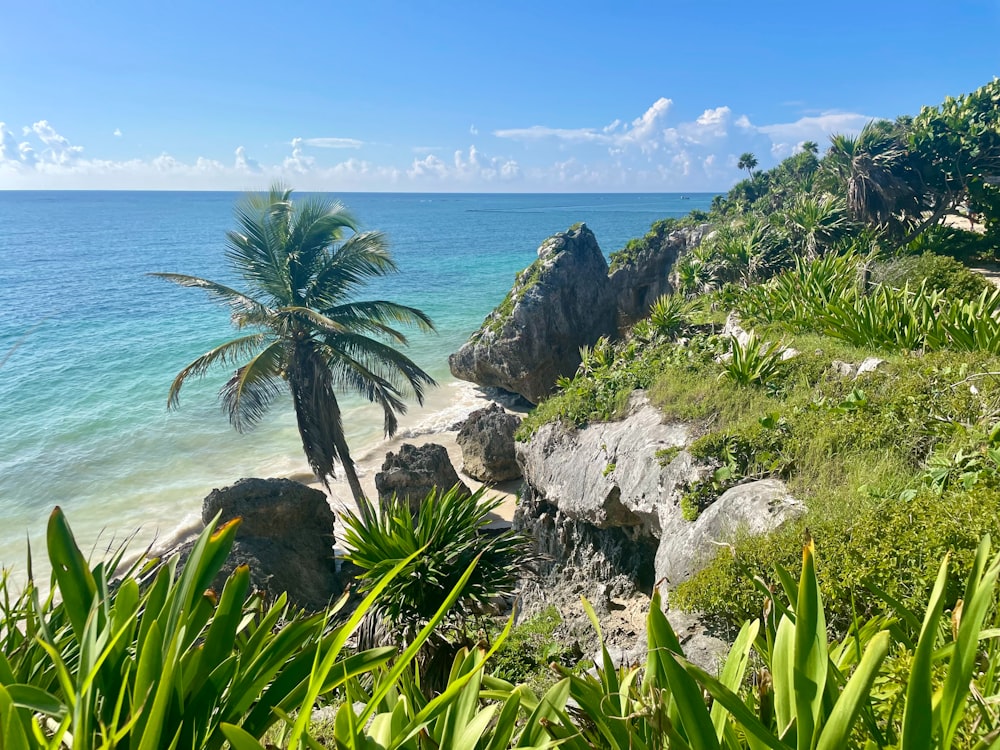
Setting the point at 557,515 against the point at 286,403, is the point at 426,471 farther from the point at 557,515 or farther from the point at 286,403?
the point at 286,403

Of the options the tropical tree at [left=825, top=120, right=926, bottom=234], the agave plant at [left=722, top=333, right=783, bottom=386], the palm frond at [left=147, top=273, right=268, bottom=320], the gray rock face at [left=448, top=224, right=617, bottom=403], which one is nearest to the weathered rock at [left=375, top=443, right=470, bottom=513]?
the palm frond at [left=147, top=273, right=268, bottom=320]

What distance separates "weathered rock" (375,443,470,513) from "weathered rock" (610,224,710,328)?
54.4 feet

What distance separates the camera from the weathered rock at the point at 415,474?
13.5 metres

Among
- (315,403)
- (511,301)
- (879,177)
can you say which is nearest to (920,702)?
(315,403)

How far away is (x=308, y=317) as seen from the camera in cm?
1238

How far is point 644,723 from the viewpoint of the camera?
8.43 ft

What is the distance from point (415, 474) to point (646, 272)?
19897 millimetres

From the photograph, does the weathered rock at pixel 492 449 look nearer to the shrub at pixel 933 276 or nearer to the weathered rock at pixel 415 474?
the weathered rock at pixel 415 474

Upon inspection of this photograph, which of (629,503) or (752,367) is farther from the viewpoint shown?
(752,367)

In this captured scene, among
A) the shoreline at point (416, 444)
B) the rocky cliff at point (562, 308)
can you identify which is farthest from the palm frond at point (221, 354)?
the rocky cliff at point (562, 308)

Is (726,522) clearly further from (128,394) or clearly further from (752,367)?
(128,394)

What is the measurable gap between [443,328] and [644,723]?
115ft

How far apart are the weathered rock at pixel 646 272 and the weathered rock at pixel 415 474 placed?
1657 cm

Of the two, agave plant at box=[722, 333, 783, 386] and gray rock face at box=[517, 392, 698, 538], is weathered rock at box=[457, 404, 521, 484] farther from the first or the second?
agave plant at box=[722, 333, 783, 386]
